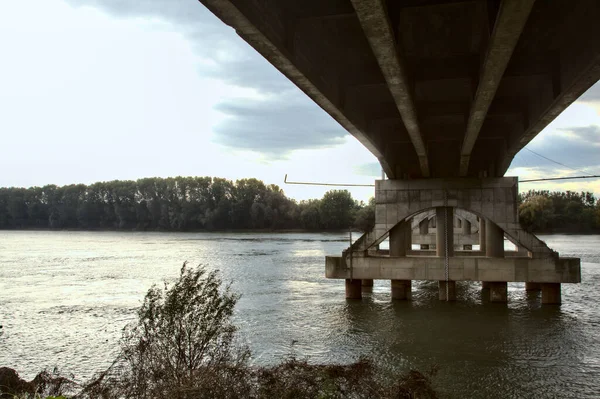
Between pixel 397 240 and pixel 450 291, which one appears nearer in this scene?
pixel 450 291

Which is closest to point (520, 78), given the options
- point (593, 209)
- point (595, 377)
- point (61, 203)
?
point (595, 377)

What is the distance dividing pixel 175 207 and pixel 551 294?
396 ft

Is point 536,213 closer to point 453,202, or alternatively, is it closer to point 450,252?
point 450,252

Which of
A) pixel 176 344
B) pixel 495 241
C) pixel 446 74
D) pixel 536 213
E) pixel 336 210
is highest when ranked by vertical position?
pixel 336 210

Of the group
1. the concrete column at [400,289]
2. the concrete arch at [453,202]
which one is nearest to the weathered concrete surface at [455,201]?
the concrete arch at [453,202]

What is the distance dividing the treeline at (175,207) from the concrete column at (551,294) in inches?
3548

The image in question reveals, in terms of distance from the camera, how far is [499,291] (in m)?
21.8

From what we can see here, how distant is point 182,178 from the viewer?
456ft

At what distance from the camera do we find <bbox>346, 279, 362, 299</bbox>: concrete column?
22.8 metres

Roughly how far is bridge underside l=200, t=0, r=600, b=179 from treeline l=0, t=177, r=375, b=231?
99228 mm

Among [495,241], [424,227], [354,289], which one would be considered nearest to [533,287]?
[495,241]

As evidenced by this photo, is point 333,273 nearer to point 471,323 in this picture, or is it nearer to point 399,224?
point 399,224

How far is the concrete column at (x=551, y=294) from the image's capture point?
69.5 ft

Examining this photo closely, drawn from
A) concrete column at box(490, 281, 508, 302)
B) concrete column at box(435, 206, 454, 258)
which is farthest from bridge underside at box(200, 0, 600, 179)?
concrete column at box(490, 281, 508, 302)
